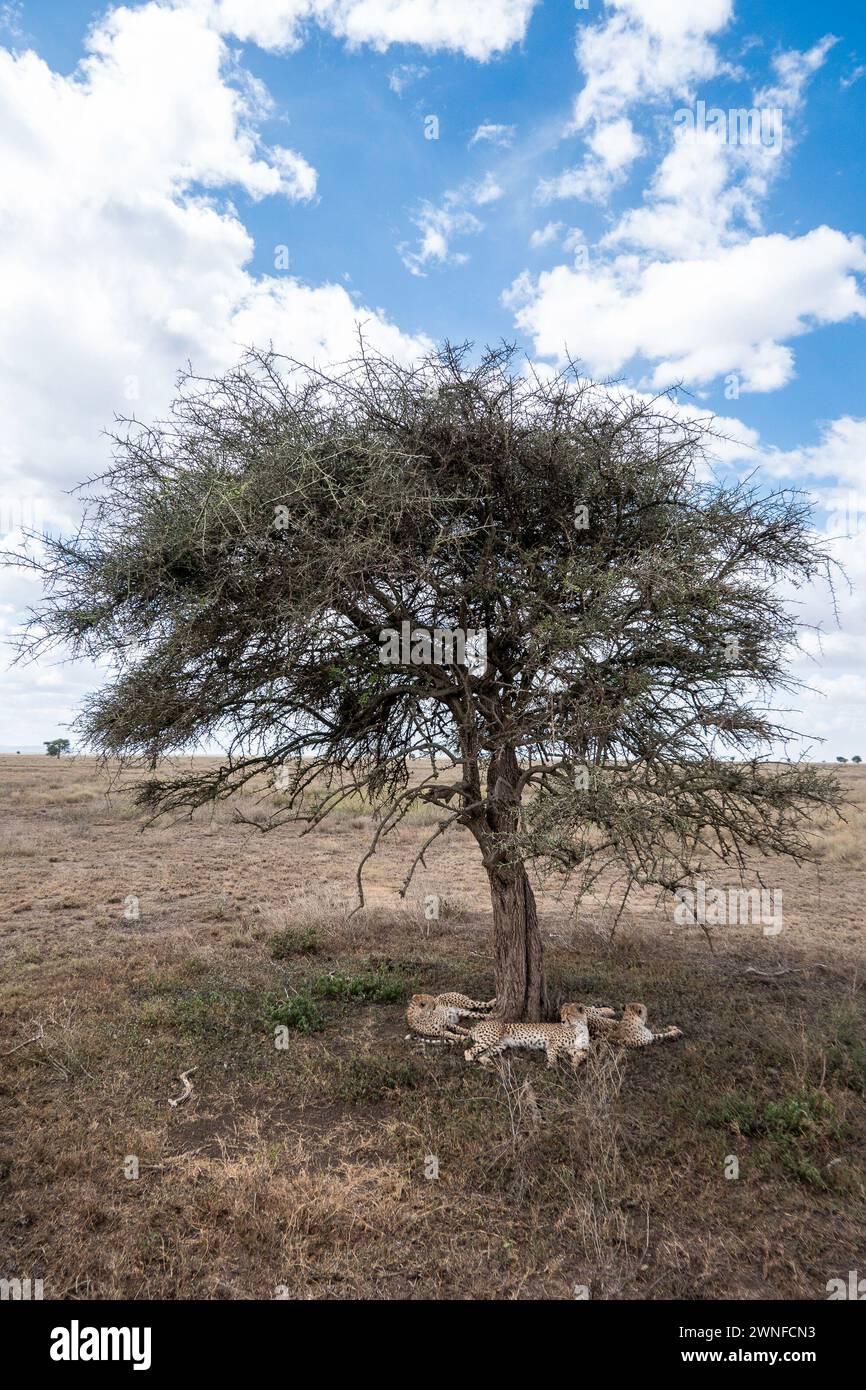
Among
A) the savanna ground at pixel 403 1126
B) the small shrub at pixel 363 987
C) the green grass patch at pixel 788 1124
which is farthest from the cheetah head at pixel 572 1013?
the small shrub at pixel 363 987

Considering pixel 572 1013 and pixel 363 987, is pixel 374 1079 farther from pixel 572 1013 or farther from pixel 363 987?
pixel 363 987

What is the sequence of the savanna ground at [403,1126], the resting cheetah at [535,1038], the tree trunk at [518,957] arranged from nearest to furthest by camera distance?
the savanna ground at [403,1126] → the resting cheetah at [535,1038] → the tree trunk at [518,957]

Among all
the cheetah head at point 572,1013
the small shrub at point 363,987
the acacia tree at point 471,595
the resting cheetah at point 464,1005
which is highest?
the acacia tree at point 471,595

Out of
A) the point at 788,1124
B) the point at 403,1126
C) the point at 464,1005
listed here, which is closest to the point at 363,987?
the point at 464,1005

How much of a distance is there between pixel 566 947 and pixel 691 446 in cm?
841

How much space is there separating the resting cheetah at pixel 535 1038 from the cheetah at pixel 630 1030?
0.76 ft

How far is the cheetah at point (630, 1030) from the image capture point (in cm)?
773

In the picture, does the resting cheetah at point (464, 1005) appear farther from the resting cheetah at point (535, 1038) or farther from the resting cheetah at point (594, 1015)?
the resting cheetah at point (594, 1015)

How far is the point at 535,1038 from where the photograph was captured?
7.57m

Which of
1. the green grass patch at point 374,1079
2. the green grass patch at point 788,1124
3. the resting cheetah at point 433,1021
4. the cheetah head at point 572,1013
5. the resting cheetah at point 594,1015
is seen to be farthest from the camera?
the resting cheetah at point 433,1021

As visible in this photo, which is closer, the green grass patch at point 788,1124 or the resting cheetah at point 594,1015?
the green grass patch at point 788,1124

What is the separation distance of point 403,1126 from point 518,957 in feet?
8.41

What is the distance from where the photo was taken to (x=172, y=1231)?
4.76 metres
